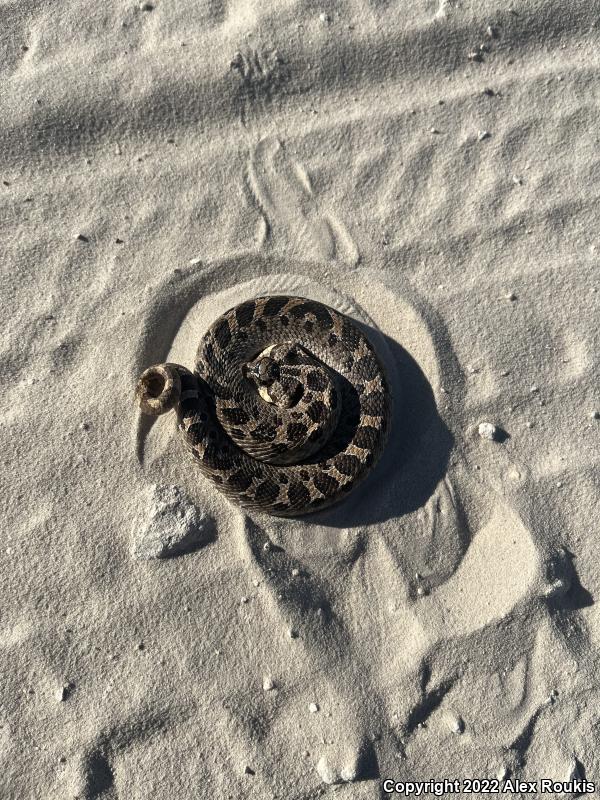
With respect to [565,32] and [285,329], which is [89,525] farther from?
[565,32]

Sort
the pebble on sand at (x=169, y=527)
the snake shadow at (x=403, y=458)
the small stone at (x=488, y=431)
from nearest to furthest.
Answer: the pebble on sand at (x=169, y=527) < the snake shadow at (x=403, y=458) < the small stone at (x=488, y=431)

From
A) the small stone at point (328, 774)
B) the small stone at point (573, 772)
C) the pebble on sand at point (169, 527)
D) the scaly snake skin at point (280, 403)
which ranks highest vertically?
the scaly snake skin at point (280, 403)

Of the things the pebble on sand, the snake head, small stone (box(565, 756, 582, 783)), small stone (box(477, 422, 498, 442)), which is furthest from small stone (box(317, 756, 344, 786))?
the snake head

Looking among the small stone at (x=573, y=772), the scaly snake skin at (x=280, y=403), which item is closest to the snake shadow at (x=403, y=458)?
the scaly snake skin at (x=280, y=403)

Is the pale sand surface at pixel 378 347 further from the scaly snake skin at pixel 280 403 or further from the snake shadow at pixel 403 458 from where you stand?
the scaly snake skin at pixel 280 403

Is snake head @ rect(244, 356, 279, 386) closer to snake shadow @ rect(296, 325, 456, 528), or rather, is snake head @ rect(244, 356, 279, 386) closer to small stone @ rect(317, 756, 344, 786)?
snake shadow @ rect(296, 325, 456, 528)

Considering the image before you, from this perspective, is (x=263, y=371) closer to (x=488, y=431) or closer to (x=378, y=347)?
(x=378, y=347)
